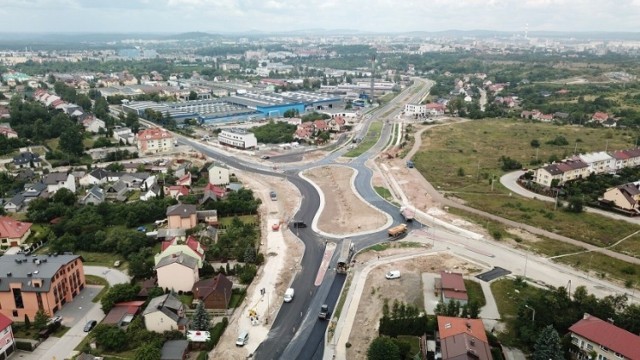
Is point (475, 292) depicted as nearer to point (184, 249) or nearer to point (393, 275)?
point (393, 275)

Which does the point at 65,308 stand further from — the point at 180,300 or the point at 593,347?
the point at 593,347

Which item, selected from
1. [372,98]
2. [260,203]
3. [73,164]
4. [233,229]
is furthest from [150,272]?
[372,98]

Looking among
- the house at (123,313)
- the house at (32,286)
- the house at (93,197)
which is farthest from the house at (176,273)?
the house at (93,197)

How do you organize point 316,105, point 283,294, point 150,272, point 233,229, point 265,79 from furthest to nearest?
point 265,79
point 316,105
point 233,229
point 150,272
point 283,294

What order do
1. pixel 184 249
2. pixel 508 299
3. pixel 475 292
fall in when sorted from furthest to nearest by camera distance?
1. pixel 184 249
2. pixel 475 292
3. pixel 508 299

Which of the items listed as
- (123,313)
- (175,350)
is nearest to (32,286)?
(123,313)

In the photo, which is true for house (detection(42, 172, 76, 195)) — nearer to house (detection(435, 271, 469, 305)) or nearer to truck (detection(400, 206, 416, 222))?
truck (detection(400, 206, 416, 222))

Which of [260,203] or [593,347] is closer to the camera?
[593,347]
